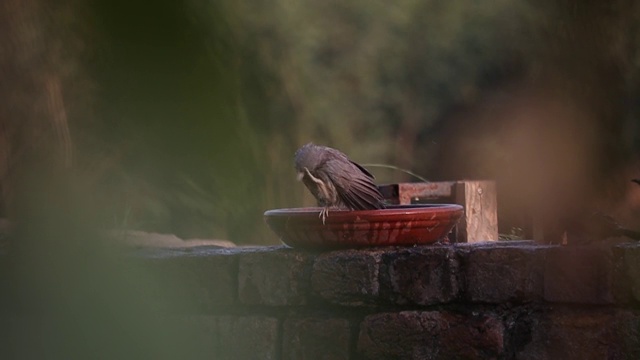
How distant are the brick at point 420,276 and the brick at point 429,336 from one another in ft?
0.12

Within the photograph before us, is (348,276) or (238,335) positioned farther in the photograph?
(238,335)

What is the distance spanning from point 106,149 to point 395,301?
1.32 metres

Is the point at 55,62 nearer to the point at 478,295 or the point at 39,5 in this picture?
the point at 39,5

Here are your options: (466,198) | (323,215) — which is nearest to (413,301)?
(323,215)

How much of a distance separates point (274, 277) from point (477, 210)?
3.27 ft

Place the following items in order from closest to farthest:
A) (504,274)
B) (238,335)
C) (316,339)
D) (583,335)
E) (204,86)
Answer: (204,86) < (583,335) < (504,274) < (316,339) < (238,335)

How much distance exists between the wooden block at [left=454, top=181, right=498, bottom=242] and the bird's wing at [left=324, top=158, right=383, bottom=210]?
800mm

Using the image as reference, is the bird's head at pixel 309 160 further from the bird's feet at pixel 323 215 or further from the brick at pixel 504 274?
the brick at pixel 504 274

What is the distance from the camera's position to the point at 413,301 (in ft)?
5.94

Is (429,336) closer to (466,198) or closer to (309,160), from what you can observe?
(309,160)

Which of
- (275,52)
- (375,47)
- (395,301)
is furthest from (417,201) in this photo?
(275,52)

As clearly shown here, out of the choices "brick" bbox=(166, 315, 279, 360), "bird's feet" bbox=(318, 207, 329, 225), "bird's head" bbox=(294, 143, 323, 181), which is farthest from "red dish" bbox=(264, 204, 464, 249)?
"brick" bbox=(166, 315, 279, 360)

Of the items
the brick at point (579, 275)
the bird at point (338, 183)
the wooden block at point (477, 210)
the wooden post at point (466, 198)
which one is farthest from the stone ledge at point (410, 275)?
the wooden block at point (477, 210)

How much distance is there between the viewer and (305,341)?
194cm
